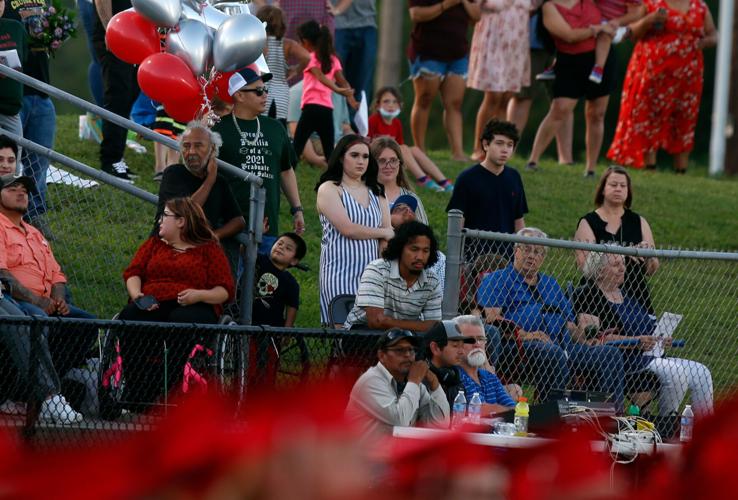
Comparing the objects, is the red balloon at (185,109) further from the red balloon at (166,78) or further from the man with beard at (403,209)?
the man with beard at (403,209)

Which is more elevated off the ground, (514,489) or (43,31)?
(43,31)

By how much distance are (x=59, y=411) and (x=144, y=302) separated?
1195 millimetres

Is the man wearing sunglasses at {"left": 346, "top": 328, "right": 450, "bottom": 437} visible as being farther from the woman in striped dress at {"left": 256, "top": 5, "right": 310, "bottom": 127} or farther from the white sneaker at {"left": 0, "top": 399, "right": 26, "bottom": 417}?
the woman in striped dress at {"left": 256, "top": 5, "right": 310, "bottom": 127}

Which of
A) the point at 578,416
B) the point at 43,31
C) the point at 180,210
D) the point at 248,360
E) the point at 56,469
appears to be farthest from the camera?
the point at 43,31

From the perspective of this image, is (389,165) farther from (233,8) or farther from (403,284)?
(403,284)

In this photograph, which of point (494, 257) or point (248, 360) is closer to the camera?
point (248, 360)

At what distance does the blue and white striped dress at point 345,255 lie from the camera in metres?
7.74

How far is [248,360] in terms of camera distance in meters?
5.75

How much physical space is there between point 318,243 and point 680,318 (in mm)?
3698

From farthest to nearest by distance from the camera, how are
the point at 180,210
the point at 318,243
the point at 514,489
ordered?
1. the point at 318,243
2. the point at 180,210
3. the point at 514,489

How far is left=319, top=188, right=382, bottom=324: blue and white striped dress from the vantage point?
305 inches

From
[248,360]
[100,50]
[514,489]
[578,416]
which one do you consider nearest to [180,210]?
[248,360]

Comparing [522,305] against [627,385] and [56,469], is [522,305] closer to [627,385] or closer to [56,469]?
[627,385]

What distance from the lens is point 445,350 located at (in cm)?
644
